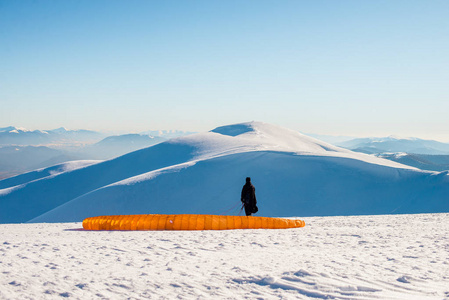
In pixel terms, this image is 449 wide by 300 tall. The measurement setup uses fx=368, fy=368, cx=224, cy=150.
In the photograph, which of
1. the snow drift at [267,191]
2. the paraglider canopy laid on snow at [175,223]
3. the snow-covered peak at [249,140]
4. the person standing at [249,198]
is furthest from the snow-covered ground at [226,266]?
the snow-covered peak at [249,140]

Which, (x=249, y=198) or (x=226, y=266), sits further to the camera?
(x=249, y=198)

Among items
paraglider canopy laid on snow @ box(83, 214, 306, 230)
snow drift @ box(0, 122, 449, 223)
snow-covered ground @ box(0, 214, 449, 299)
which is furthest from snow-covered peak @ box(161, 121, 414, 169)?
snow-covered ground @ box(0, 214, 449, 299)

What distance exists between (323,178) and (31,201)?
103ft

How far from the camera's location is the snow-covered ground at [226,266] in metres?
5.01

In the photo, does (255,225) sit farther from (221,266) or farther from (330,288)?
(330,288)

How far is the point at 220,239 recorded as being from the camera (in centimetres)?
927

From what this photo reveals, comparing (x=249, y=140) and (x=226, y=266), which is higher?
(x=249, y=140)

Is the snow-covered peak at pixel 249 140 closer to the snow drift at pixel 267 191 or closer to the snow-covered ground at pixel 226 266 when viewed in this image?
the snow drift at pixel 267 191

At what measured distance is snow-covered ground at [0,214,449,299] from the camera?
5012mm

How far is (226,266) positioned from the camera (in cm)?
636

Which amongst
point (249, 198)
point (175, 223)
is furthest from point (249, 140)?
point (175, 223)

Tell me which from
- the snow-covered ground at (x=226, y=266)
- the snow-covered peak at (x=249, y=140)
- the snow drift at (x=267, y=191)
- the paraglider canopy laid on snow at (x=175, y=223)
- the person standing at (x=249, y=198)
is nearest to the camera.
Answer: the snow-covered ground at (x=226, y=266)

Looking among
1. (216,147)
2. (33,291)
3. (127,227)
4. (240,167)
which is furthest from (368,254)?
(216,147)

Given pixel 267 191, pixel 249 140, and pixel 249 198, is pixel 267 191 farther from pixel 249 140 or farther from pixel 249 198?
pixel 249 140
